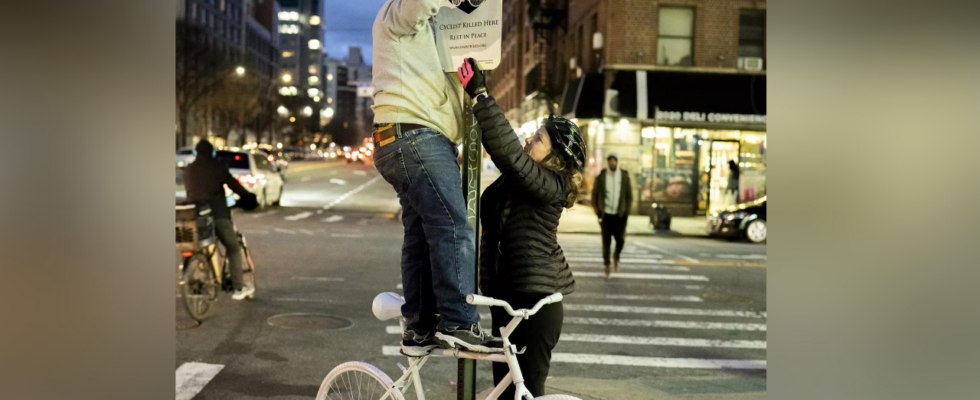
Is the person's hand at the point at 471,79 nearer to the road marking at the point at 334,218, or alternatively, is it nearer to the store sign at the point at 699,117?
the road marking at the point at 334,218

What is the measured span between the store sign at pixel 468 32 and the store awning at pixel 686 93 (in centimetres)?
2382

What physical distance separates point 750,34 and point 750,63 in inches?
39.1

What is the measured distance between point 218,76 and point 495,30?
5615 cm

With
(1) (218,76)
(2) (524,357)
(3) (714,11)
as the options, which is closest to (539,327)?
(2) (524,357)

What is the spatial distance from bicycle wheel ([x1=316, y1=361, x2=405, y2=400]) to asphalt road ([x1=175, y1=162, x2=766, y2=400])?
2316mm

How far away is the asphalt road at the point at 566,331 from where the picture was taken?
263 inches

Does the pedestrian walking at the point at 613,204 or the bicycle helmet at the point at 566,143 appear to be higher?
the bicycle helmet at the point at 566,143

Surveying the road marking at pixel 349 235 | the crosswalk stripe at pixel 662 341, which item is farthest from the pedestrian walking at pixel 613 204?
the road marking at pixel 349 235

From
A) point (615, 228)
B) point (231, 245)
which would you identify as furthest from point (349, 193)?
point (231, 245)

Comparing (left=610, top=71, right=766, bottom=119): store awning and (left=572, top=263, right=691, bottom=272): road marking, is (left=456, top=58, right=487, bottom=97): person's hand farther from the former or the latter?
(left=610, top=71, right=766, bottom=119): store awning

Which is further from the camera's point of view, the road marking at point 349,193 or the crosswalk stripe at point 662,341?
the road marking at point 349,193

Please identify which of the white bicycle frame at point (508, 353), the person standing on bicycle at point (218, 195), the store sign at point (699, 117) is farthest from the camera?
the store sign at point (699, 117)
